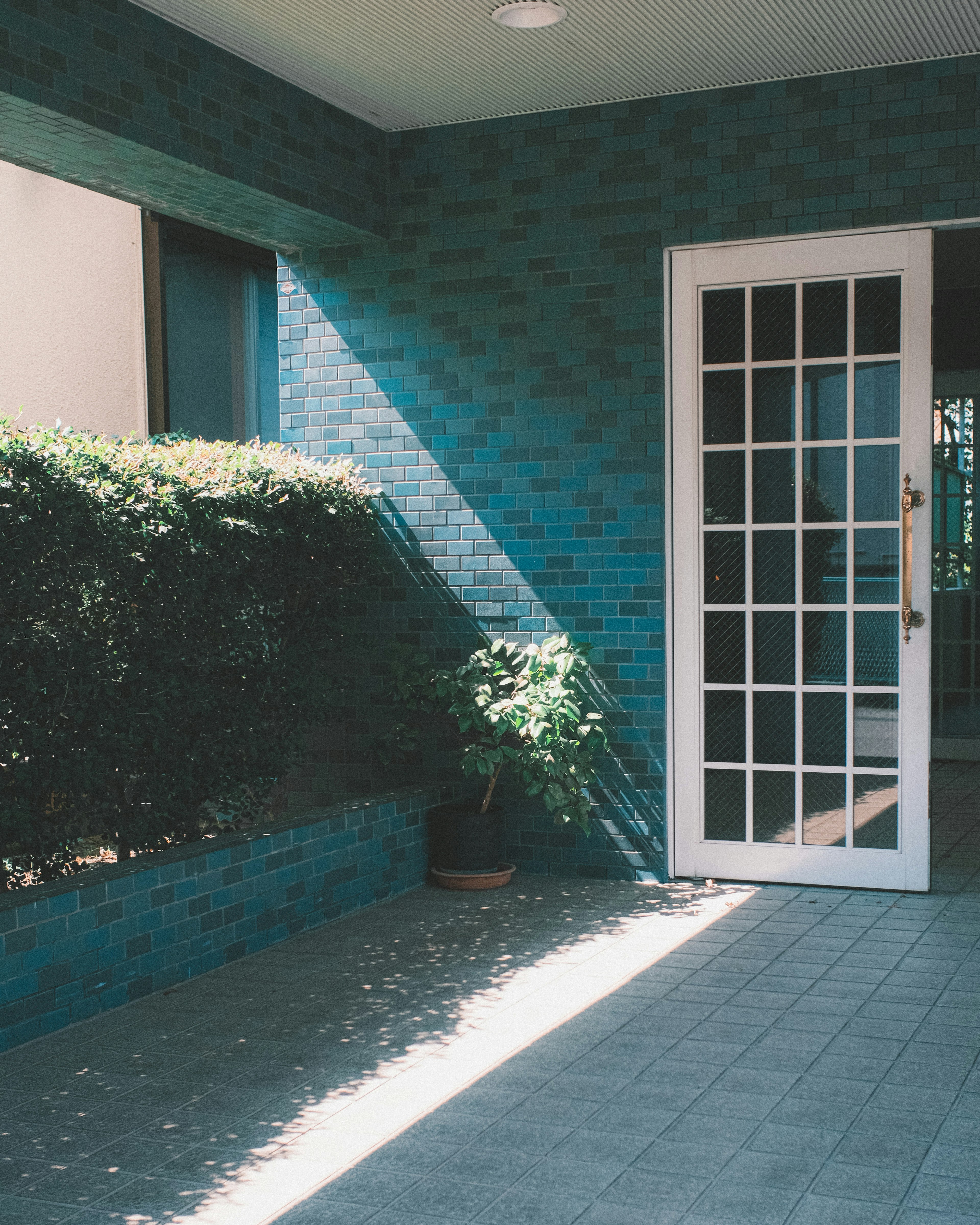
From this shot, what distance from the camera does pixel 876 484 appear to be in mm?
4914

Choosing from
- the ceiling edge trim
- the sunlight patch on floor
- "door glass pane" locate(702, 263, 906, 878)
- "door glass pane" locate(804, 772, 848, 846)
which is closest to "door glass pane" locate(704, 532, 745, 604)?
"door glass pane" locate(702, 263, 906, 878)

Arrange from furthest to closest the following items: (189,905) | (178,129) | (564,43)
Result: (564,43), (178,129), (189,905)

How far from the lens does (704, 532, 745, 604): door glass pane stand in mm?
5102

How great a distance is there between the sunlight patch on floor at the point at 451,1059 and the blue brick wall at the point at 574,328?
0.76 meters

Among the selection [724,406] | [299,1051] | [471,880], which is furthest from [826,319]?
[299,1051]

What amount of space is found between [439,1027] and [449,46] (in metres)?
3.21

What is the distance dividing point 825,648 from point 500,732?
→ 4.11 ft

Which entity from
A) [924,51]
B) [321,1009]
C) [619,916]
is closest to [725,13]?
[924,51]

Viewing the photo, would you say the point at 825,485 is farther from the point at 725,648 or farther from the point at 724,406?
the point at 725,648

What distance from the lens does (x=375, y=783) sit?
5.64 meters

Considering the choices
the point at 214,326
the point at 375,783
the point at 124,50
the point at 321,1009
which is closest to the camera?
the point at 321,1009

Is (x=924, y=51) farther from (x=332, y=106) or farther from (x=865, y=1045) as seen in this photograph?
(x=865, y=1045)

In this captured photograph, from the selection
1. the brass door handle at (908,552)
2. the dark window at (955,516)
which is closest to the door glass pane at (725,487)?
the brass door handle at (908,552)

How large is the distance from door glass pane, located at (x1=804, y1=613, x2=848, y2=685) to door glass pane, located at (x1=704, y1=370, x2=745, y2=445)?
0.74 metres
